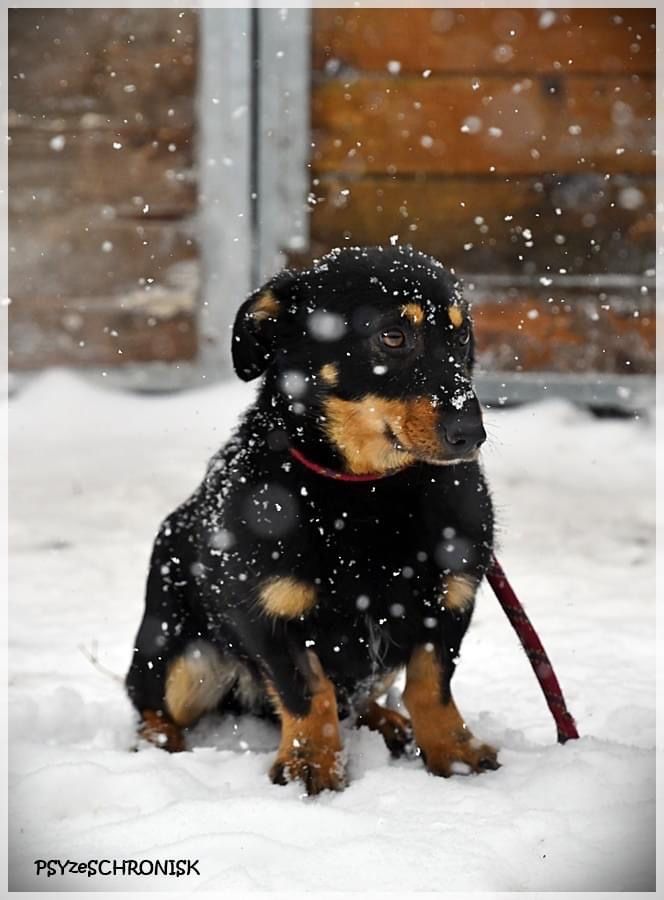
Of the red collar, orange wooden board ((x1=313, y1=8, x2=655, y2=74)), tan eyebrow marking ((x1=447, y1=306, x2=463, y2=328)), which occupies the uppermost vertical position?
orange wooden board ((x1=313, y1=8, x2=655, y2=74))

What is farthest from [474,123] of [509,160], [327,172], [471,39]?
[327,172]

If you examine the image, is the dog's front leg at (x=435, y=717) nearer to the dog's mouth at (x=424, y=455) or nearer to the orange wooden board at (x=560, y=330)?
the dog's mouth at (x=424, y=455)

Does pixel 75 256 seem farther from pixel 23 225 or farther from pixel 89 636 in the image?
pixel 89 636

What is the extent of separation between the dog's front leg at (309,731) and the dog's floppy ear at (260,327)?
0.78 meters

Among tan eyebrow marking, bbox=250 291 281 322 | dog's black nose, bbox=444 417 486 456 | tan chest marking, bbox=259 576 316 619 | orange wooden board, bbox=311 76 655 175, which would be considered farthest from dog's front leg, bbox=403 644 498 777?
orange wooden board, bbox=311 76 655 175

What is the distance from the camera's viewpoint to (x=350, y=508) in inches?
106

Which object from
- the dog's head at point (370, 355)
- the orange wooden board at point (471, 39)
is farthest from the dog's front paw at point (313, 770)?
the orange wooden board at point (471, 39)

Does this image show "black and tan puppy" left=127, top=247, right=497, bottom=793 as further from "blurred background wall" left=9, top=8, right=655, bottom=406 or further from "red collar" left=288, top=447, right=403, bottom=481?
"blurred background wall" left=9, top=8, right=655, bottom=406

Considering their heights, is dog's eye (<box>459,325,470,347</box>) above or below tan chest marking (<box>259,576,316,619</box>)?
above

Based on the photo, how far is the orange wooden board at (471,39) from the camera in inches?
251

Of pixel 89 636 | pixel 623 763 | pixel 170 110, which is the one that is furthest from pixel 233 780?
pixel 170 110

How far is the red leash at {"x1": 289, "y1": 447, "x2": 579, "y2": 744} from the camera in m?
2.74

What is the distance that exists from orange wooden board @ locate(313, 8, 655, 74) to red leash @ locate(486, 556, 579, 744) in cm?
428

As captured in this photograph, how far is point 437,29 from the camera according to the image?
20.9 ft
